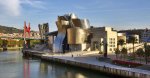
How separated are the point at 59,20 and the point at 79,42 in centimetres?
1133

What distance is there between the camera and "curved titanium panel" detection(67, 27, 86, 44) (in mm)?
87250

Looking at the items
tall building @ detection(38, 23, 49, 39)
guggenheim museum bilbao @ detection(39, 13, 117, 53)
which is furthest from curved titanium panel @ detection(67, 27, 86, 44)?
tall building @ detection(38, 23, 49, 39)

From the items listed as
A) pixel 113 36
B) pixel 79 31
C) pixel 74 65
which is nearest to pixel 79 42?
pixel 79 31

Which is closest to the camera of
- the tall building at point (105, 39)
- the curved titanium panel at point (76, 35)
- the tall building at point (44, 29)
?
the tall building at point (105, 39)

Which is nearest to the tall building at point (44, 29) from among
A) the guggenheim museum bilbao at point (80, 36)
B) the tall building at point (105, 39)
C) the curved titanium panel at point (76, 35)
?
the guggenheim museum bilbao at point (80, 36)

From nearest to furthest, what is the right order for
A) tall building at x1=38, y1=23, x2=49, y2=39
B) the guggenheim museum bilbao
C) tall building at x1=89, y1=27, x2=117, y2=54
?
tall building at x1=89, y1=27, x2=117, y2=54
the guggenheim museum bilbao
tall building at x1=38, y1=23, x2=49, y2=39

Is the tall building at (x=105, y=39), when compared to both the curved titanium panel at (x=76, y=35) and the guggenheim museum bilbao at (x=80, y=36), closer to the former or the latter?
the guggenheim museum bilbao at (x=80, y=36)

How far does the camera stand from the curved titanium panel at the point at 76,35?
87.2 metres

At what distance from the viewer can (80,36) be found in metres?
87.8

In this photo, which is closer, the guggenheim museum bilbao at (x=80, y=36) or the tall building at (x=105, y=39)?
the tall building at (x=105, y=39)

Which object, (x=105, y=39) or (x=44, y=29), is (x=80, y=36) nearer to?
(x=105, y=39)

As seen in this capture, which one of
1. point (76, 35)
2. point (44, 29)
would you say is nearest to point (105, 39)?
point (76, 35)

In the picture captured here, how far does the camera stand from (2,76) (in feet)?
138

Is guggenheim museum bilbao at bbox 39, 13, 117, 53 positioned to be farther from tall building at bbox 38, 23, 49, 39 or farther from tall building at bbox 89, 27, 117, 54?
tall building at bbox 38, 23, 49, 39
